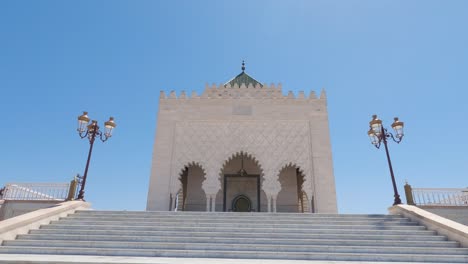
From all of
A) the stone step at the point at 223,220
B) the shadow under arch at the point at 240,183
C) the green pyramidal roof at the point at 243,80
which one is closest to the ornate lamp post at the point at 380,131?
the stone step at the point at 223,220

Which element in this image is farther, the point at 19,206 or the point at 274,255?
the point at 19,206

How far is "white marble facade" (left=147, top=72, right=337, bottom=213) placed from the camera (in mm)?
13438

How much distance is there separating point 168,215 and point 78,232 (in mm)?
2271

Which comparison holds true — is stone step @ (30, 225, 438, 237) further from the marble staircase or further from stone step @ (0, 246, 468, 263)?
stone step @ (0, 246, 468, 263)

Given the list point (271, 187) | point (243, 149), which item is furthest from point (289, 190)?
point (243, 149)

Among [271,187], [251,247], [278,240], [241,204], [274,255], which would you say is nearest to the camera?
[274,255]

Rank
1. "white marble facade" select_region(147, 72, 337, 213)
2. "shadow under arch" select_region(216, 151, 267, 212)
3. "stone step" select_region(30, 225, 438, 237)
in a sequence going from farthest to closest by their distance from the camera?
"shadow under arch" select_region(216, 151, 267, 212), "white marble facade" select_region(147, 72, 337, 213), "stone step" select_region(30, 225, 438, 237)

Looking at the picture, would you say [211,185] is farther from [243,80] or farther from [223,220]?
[243,80]

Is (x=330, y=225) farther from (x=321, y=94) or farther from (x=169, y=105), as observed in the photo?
(x=169, y=105)

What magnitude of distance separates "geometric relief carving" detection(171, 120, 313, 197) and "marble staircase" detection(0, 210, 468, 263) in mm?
5655

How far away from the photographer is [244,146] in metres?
14.1

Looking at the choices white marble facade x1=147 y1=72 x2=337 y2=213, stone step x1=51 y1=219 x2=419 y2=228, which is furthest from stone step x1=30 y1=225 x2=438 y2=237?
white marble facade x1=147 y1=72 x2=337 y2=213

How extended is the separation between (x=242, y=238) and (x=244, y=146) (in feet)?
27.1

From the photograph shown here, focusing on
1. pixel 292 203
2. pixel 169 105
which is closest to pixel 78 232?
pixel 169 105
